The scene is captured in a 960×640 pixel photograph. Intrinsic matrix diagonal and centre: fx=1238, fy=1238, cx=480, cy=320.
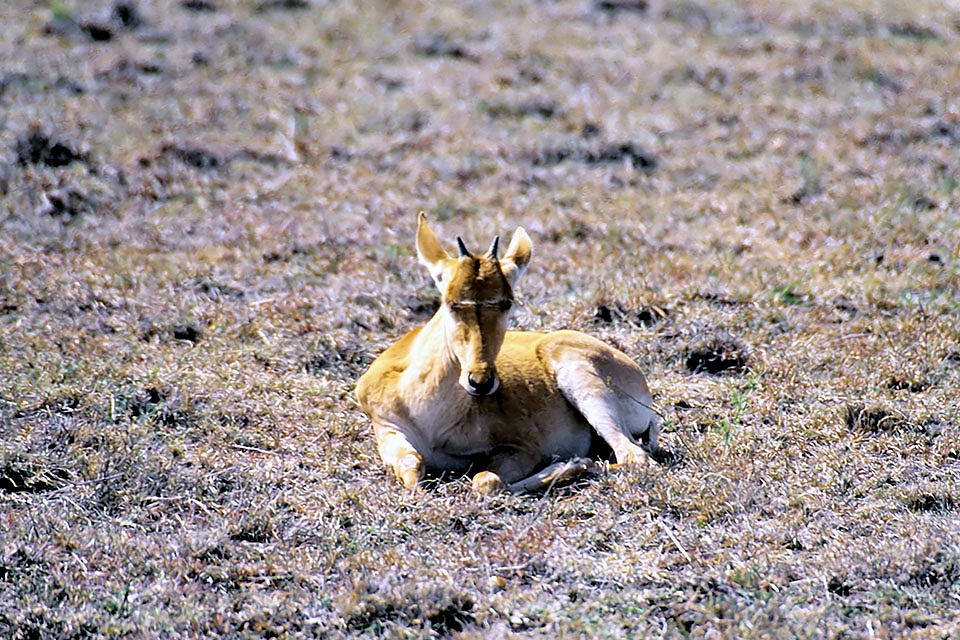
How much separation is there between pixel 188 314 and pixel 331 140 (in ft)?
15.5

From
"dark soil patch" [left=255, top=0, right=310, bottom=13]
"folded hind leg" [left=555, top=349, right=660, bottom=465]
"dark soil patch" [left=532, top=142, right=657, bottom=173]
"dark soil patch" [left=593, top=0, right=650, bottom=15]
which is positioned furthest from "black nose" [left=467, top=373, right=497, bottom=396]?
"dark soil patch" [left=593, top=0, right=650, bottom=15]

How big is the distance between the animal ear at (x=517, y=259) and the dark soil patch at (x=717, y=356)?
1863 mm

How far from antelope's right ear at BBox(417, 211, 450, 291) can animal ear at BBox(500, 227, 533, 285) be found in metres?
0.34

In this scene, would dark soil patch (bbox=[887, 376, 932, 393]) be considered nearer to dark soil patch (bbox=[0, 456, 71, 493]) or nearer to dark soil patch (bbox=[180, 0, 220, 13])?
dark soil patch (bbox=[0, 456, 71, 493])

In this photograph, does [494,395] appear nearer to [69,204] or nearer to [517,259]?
[517,259]

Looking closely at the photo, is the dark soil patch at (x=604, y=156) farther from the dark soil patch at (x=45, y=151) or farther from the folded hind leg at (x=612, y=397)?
the folded hind leg at (x=612, y=397)

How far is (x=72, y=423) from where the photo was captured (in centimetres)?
710

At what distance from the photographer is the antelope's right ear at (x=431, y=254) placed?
686 centimetres

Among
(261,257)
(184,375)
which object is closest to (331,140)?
(261,257)

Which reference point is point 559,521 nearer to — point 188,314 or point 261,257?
point 188,314

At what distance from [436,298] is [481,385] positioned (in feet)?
10.6

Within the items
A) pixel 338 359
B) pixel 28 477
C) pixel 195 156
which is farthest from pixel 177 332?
pixel 195 156

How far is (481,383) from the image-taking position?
6293 mm

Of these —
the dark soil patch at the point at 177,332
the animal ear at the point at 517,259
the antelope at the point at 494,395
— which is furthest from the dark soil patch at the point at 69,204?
the animal ear at the point at 517,259
